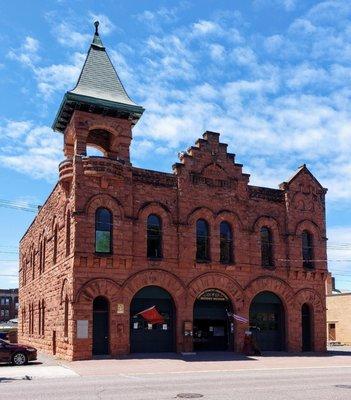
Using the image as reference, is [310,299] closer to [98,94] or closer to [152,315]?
[152,315]

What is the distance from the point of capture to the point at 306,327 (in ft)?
108

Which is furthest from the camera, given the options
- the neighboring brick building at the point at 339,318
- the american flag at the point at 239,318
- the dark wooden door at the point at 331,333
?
the dark wooden door at the point at 331,333

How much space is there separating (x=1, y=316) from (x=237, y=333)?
8830 cm

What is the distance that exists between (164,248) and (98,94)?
29.2 feet

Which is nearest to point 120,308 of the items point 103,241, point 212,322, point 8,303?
point 103,241

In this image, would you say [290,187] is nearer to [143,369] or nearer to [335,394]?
[143,369]

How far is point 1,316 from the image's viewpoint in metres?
108

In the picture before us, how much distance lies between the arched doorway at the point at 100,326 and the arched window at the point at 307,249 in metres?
13.0

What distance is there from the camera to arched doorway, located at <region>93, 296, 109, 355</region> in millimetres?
26562

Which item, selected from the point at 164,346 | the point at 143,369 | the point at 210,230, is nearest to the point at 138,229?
the point at 210,230

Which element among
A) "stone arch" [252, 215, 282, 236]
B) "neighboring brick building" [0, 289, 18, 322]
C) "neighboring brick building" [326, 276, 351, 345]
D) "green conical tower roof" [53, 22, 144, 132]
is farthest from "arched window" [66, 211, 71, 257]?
"neighboring brick building" [0, 289, 18, 322]

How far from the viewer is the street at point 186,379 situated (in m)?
14.1

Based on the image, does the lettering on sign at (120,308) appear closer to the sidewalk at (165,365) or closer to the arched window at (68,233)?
the sidewalk at (165,365)

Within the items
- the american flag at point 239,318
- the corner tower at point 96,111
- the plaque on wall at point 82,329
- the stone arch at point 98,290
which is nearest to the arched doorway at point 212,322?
the american flag at point 239,318
